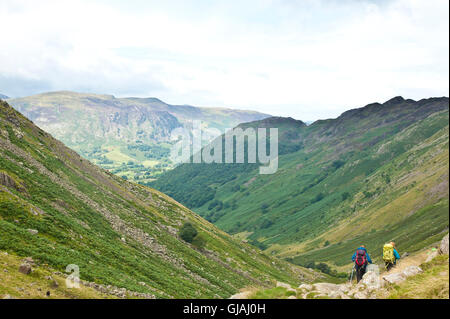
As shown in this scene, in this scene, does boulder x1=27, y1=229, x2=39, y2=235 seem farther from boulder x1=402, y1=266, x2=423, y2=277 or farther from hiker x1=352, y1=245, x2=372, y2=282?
boulder x1=402, y1=266, x2=423, y2=277

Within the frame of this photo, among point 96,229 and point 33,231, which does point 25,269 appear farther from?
point 96,229

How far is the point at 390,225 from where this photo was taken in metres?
174

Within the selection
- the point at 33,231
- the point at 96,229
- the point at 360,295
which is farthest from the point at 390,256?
the point at 96,229

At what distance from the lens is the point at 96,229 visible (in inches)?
1887

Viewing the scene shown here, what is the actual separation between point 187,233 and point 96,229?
1073 inches

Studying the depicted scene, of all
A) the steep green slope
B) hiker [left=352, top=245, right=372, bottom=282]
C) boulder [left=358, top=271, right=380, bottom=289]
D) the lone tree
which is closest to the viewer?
boulder [left=358, top=271, right=380, bottom=289]

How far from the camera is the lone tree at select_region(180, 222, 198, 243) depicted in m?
71.4

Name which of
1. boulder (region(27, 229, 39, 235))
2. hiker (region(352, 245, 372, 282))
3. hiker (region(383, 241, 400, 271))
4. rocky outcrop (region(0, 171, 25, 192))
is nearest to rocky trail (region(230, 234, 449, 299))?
hiker (region(383, 241, 400, 271))

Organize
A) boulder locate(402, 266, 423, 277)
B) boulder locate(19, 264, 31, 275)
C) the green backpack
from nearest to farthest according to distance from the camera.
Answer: boulder locate(402, 266, 423, 277)
boulder locate(19, 264, 31, 275)
the green backpack

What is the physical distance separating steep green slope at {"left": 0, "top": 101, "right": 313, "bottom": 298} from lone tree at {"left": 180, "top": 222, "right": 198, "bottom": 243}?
146 centimetres

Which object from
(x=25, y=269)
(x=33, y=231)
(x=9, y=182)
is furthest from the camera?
(x=9, y=182)

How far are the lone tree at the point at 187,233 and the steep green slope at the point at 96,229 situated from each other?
1.46m

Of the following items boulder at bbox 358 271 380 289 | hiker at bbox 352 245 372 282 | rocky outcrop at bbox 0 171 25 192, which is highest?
rocky outcrop at bbox 0 171 25 192
